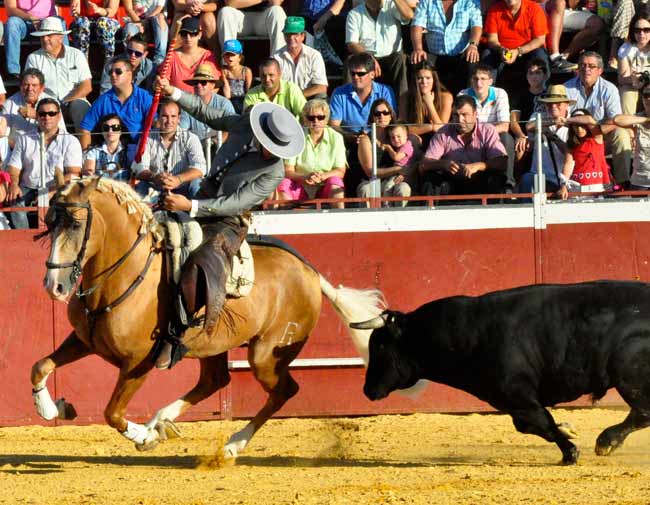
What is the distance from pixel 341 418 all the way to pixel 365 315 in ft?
6.85

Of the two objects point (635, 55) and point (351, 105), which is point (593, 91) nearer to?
point (635, 55)

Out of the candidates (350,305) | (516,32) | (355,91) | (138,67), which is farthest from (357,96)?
(350,305)

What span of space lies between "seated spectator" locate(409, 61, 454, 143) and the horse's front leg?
435cm

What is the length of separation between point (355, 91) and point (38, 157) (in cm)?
303

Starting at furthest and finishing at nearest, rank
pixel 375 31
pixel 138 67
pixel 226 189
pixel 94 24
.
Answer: pixel 94 24 < pixel 375 31 < pixel 138 67 < pixel 226 189

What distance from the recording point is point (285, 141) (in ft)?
29.9

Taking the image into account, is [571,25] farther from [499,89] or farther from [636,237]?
[636,237]

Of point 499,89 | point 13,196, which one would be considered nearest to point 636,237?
point 499,89

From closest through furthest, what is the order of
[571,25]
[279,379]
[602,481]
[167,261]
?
[602,481] → [167,261] → [279,379] → [571,25]

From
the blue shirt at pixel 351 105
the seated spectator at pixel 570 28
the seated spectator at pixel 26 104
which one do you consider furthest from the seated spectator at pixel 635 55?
the seated spectator at pixel 26 104

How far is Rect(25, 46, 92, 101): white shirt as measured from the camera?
13.4 meters

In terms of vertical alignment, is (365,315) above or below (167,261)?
below

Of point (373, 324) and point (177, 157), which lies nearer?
point (373, 324)

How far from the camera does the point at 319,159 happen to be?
37.6ft
